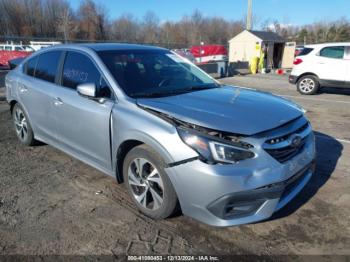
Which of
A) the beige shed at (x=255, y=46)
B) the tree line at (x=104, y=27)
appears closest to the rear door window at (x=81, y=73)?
the beige shed at (x=255, y=46)

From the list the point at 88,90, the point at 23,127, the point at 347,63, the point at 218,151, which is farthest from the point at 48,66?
the point at 347,63

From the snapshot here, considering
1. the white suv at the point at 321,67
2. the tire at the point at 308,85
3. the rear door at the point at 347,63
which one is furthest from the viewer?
the tire at the point at 308,85

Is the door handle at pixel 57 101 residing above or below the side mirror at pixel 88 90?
below

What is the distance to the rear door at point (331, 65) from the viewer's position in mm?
11430

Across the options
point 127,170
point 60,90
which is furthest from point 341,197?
point 60,90

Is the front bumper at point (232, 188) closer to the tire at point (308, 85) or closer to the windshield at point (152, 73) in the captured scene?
the windshield at point (152, 73)

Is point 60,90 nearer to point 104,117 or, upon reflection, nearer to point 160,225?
point 104,117

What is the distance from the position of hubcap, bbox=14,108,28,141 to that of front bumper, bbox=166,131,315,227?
3430 mm

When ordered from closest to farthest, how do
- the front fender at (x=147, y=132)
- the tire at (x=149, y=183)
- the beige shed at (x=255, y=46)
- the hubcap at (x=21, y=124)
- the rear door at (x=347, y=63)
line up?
the front fender at (x=147, y=132) < the tire at (x=149, y=183) < the hubcap at (x=21, y=124) < the rear door at (x=347, y=63) < the beige shed at (x=255, y=46)

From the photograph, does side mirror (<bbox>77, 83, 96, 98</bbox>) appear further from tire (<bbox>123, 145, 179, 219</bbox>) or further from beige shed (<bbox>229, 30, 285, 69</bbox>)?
beige shed (<bbox>229, 30, 285, 69</bbox>)

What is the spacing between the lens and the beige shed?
80.0ft

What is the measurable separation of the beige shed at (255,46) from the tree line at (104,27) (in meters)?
34.6

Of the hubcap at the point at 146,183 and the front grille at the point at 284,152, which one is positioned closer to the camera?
the front grille at the point at 284,152

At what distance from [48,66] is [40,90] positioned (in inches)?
14.6
